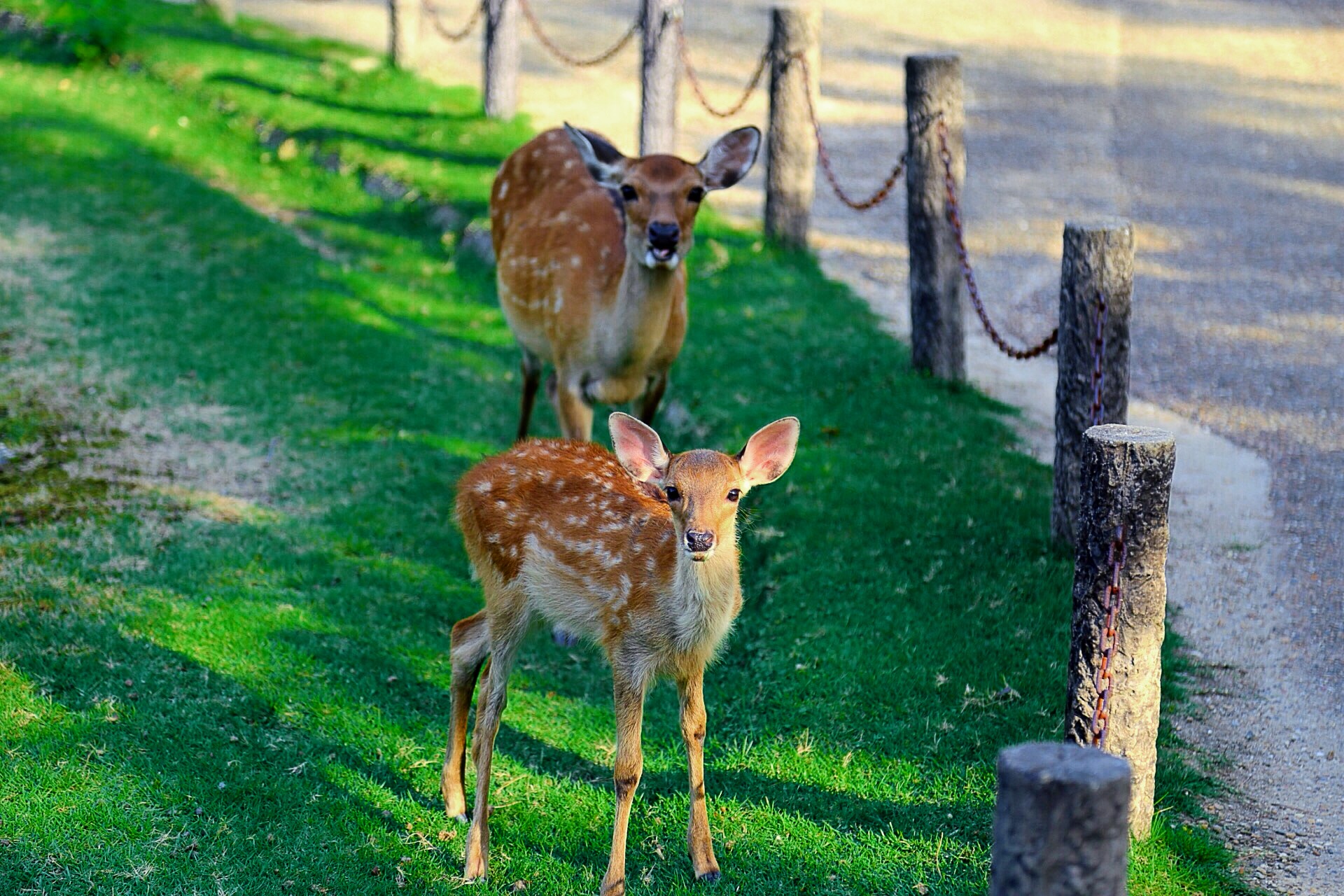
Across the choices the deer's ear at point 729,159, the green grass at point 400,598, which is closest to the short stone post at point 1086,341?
the green grass at point 400,598

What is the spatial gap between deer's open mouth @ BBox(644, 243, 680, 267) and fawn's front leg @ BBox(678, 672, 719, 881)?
2.45m

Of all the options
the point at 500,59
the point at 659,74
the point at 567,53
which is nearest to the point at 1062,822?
the point at 659,74

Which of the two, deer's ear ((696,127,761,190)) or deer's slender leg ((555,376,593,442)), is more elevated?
deer's ear ((696,127,761,190))

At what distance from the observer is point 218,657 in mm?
5762

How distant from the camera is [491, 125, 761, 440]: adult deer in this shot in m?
6.69

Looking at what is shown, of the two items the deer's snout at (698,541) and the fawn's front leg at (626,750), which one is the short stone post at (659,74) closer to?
the fawn's front leg at (626,750)

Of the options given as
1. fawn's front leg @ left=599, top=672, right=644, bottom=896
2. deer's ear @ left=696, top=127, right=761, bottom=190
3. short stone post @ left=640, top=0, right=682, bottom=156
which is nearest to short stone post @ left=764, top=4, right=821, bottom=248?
short stone post @ left=640, top=0, right=682, bottom=156

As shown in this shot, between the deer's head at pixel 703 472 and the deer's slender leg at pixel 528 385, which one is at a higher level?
the deer's head at pixel 703 472

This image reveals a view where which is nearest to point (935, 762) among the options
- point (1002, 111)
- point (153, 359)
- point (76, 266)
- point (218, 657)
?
point (218, 657)

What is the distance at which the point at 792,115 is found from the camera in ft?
34.8

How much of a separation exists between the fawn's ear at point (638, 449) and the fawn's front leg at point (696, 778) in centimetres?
72

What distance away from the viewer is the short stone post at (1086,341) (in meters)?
6.22

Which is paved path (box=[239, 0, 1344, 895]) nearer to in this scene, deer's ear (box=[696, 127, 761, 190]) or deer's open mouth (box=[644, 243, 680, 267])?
deer's ear (box=[696, 127, 761, 190])

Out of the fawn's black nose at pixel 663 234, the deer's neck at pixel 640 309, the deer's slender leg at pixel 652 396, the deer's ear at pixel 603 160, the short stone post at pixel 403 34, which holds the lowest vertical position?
the deer's slender leg at pixel 652 396
